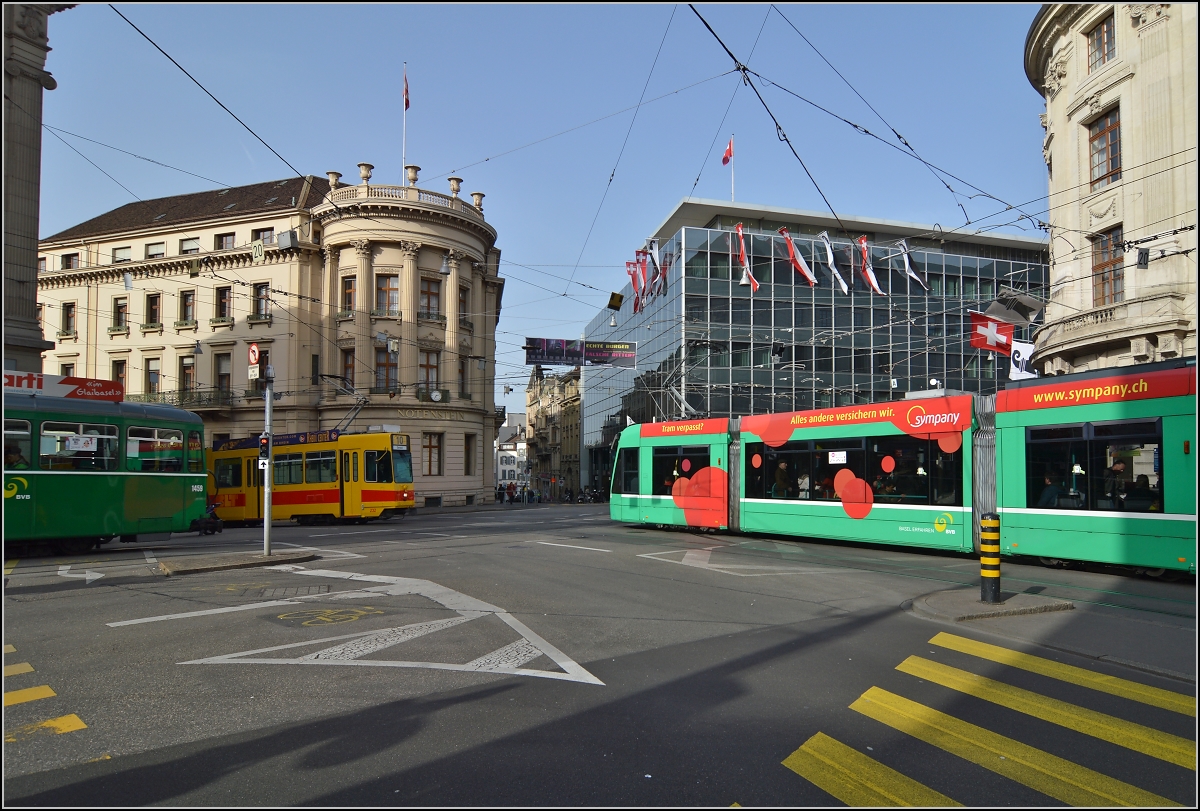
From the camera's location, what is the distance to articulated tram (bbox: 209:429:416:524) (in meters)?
28.5

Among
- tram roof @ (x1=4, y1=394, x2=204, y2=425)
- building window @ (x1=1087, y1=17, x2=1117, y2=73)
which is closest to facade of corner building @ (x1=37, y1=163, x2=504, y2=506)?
tram roof @ (x1=4, y1=394, x2=204, y2=425)

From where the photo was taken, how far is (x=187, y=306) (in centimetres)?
4738

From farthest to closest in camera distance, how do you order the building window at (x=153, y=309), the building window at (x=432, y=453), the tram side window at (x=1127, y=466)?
the building window at (x=153, y=309), the building window at (x=432, y=453), the tram side window at (x=1127, y=466)

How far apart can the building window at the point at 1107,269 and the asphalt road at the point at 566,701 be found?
58.8 ft

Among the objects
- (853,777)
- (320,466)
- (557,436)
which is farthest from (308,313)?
(557,436)

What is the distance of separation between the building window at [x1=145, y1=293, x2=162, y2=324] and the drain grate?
43.5 meters

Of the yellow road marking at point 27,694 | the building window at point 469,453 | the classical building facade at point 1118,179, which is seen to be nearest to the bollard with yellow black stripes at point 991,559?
the yellow road marking at point 27,694

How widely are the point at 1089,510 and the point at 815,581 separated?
4.91m

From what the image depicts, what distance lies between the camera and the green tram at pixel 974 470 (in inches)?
466

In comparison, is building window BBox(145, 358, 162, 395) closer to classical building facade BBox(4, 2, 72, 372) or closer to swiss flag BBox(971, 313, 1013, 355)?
classical building facade BBox(4, 2, 72, 372)

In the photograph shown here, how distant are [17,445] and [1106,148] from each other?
33197 millimetres

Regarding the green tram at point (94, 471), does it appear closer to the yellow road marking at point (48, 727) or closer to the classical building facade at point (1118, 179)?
the yellow road marking at point (48, 727)

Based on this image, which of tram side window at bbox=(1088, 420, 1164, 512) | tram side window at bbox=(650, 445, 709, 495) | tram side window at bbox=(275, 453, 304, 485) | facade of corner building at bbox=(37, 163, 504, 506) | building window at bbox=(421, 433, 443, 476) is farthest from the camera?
building window at bbox=(421, 433, 443, 476)

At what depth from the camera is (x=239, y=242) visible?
4588 centimetres
